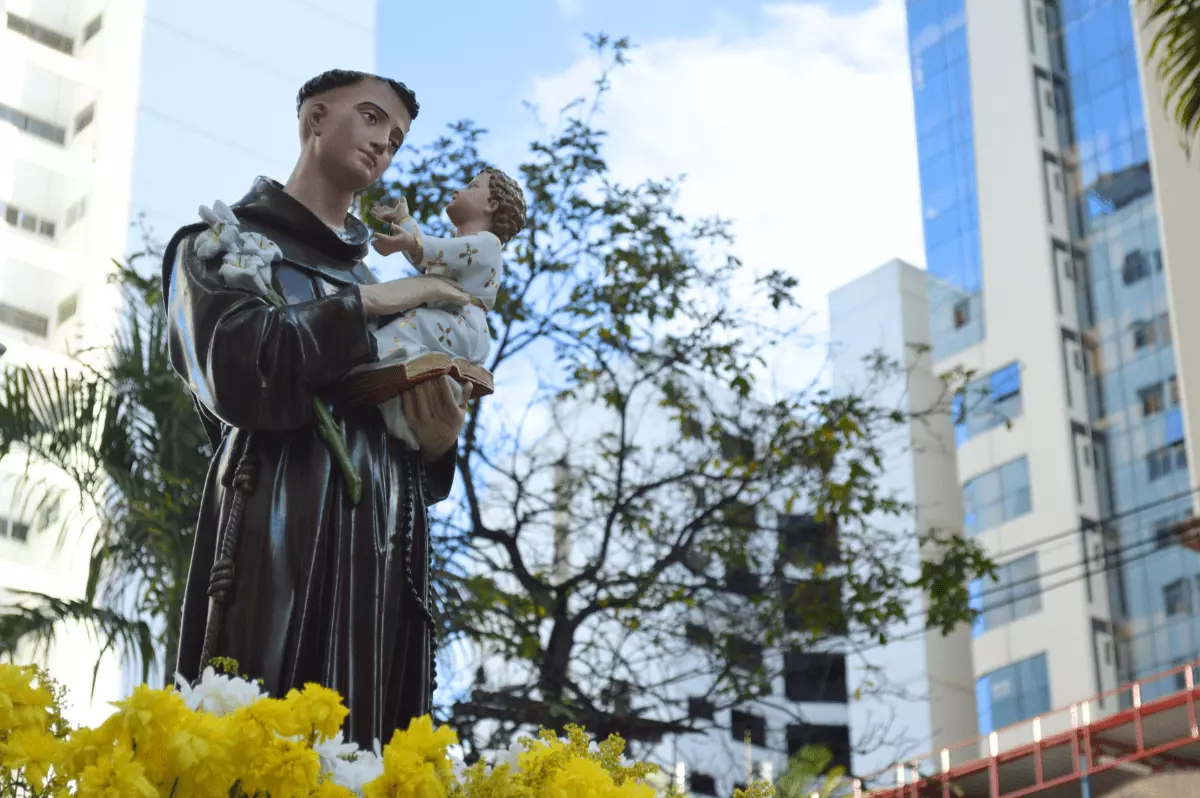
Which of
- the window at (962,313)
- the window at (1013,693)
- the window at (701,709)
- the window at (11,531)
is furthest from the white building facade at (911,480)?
the window at (701,709)

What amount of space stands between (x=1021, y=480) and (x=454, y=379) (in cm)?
3943

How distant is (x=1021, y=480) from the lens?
41688mm

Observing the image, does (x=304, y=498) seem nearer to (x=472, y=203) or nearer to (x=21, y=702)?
(x=472, y=203)

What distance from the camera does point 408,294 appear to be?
3695 mm

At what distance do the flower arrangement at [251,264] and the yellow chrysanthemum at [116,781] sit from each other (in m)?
1.35

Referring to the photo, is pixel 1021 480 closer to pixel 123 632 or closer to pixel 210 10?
pixel 210 10

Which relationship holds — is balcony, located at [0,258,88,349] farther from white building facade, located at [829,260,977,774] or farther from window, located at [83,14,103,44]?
white building facade, located at [829,260,977,774]

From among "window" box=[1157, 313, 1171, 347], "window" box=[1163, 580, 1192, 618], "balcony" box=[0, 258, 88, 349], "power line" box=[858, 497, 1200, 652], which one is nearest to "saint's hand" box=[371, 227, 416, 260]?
"balcony" box=[0, 258, 88, 349]

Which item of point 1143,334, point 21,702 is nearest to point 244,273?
point 21,702

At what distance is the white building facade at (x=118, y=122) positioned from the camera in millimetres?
35469

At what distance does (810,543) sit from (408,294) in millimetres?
10232

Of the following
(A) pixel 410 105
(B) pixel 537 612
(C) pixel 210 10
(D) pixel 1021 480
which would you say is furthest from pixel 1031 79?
(A) pixel 410 105

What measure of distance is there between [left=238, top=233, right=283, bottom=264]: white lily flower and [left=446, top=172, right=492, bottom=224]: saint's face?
480 mm

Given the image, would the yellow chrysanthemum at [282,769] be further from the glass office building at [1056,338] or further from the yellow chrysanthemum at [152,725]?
the glass office building at [1056,338]
